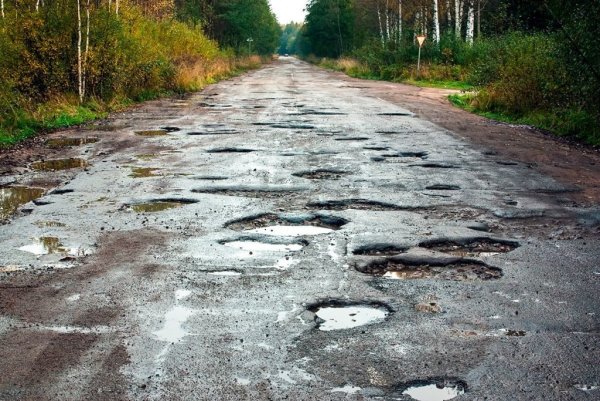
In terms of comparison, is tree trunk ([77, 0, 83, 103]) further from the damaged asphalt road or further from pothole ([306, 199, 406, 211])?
pothole ([306, 199, 406, 211])

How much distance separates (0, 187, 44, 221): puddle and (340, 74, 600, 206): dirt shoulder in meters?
6.25

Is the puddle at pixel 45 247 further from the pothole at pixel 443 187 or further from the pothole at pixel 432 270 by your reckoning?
the pothole at pixel 443 187

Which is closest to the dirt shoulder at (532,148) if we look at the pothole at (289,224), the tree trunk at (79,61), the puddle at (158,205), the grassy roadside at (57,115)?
the pothole at (289,224)

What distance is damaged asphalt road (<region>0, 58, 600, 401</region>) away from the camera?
11.5ft

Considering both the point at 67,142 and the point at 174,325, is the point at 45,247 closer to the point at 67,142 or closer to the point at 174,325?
the point at 174,325

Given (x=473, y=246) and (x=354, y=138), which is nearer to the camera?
(x=473, y=246)

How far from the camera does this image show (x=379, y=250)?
18.8ft

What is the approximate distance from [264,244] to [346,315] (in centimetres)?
173

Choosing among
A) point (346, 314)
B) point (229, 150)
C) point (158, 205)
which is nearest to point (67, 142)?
point (229, 150)

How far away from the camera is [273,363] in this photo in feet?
11.9

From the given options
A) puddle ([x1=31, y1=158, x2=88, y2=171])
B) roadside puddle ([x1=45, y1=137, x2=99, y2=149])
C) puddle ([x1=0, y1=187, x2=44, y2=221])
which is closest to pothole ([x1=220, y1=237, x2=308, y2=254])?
puddle ([x1=0, y1=187, x2=44, y2=221])

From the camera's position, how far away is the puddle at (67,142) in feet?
38.6

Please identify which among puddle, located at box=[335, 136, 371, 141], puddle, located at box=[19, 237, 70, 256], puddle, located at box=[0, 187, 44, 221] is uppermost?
puddle, located at box=[0, 187, 44, 221]

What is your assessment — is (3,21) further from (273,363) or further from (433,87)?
(433,87)
